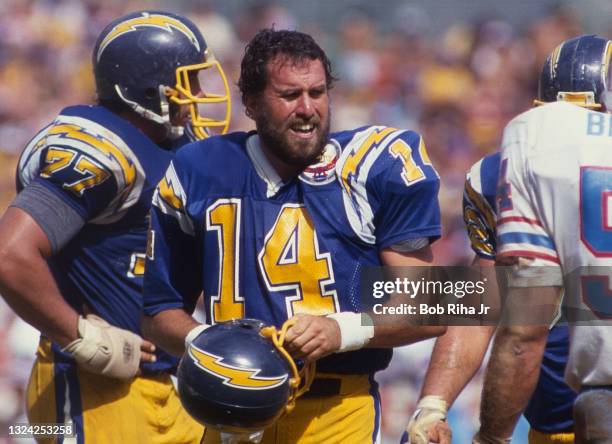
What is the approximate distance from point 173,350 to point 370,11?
7.28 meters

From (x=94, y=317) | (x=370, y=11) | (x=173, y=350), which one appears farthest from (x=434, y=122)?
(x=173, y=350)

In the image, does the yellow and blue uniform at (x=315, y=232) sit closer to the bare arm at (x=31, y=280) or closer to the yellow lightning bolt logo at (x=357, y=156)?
the yellow lightning bolt logo at (x=357, y=156)

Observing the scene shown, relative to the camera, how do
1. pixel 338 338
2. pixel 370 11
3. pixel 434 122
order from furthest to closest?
pixel 370 11 < pixel 434 122 < pixel 338 338

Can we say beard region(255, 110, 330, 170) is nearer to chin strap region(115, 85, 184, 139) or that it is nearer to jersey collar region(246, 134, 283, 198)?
jersey collar region(246, 134, 283, 198)

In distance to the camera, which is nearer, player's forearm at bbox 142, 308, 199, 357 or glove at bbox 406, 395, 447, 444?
glove at bbox 406, 395, 447, 444

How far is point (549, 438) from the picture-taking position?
440 cm

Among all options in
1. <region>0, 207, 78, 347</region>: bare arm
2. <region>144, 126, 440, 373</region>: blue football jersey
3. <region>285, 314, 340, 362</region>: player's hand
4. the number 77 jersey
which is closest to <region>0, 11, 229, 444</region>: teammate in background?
<region>0, 207, 78, 347</region>: bare arm

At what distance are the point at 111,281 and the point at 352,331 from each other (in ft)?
4.35

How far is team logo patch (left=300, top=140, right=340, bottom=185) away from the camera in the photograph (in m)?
3.71

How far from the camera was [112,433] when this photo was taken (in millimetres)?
4469

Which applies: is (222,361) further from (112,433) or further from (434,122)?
(434,122)

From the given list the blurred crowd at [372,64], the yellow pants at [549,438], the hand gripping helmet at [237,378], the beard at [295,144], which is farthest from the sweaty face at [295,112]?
the blurred crowd at [372,64]

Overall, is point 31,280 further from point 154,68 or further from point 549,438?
point 549,438

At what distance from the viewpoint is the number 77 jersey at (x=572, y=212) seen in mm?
2984
